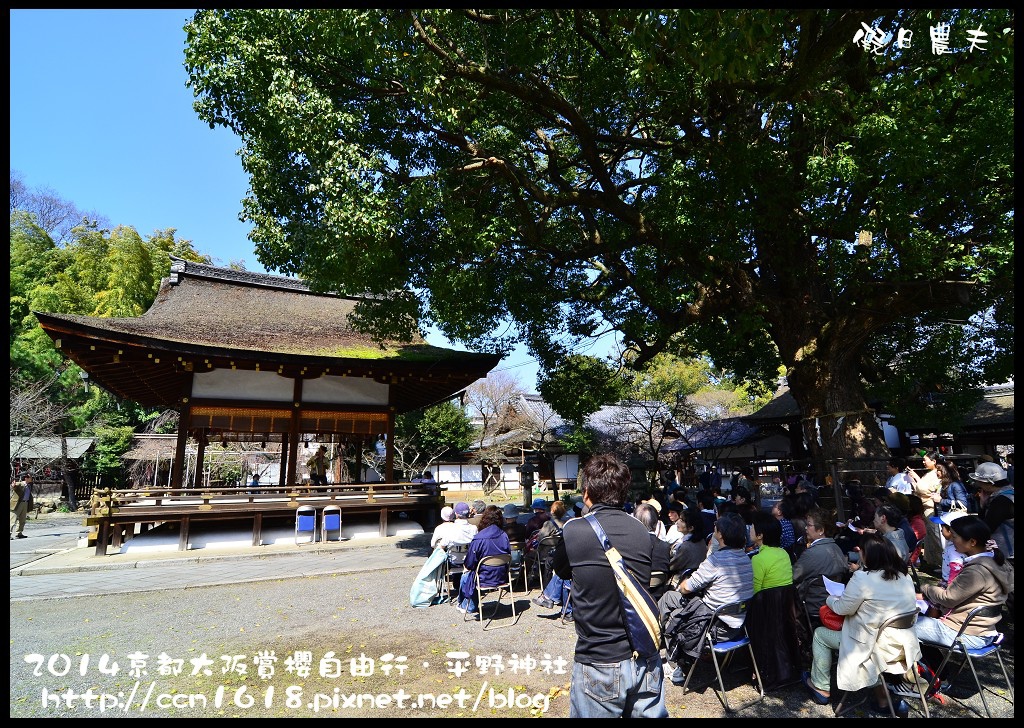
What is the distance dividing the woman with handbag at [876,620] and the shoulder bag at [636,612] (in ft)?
6.37

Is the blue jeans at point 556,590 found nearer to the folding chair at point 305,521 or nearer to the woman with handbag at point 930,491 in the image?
the woman with handbag at point 930,491

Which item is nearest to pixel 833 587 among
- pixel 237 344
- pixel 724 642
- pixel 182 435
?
pixel 724 642

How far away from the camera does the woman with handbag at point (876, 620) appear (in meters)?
3.64

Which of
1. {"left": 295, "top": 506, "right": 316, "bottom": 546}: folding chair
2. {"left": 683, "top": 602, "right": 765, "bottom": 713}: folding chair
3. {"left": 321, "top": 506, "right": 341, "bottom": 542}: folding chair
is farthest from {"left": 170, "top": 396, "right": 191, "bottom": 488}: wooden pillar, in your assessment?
{"left": 683, "top": 602, "right": 765, "bottom": 713}: folding chair

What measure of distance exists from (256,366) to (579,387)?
748 cm

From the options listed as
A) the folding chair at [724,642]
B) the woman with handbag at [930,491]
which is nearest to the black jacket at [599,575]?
the folding chair at [724,642]

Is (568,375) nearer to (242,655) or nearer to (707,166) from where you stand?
(707,166)

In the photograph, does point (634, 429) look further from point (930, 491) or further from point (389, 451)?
point (930, 491)

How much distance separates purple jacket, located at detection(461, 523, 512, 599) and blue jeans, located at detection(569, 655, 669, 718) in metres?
3.66

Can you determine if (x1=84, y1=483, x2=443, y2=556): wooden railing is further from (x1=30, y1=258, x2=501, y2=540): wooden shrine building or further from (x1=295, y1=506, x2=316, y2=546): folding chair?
(x1=30, y1=258, x2=501, y2=540): wooden shrine building

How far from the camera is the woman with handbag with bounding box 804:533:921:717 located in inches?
143

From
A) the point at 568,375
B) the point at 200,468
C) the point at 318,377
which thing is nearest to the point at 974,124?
the point at 568,375

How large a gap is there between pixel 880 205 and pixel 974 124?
1412 millimetres

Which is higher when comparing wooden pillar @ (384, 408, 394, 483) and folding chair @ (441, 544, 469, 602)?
wooden pillar @ (384, 408, 394, 483)
